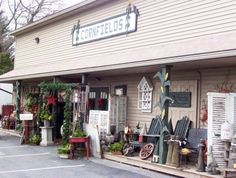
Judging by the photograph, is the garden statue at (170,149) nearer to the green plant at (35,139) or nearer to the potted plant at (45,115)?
the potted plant at (45,115)

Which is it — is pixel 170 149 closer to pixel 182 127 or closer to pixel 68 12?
pixel 182 127

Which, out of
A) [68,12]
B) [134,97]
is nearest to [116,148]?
[134,97]

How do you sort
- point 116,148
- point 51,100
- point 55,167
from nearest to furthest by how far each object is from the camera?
point 55,167
point 116,148
point 51,100

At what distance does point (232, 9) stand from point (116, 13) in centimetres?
535

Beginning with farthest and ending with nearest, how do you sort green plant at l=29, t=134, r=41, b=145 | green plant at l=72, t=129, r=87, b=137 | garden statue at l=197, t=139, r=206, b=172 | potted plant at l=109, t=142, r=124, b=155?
green plant at l=29, t=134, r=41, b=145, green plant at l=72, t=129, r=87, b=137, potted plant at l=109, t=142, r=124, b=155, garden statue at l=197, t=139, r=206, b=172

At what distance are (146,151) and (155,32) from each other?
3.66m

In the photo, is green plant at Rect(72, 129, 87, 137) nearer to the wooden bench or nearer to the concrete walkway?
the concrete walkway

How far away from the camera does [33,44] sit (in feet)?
66.4

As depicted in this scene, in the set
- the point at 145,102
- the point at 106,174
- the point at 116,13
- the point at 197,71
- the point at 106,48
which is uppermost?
the point at 116,13

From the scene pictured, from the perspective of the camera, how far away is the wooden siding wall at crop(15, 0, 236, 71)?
962cm

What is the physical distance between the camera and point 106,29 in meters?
14.4

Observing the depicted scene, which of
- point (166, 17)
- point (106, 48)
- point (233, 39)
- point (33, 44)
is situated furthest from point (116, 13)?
point (33, 44)

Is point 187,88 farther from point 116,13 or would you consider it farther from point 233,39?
point 116,13

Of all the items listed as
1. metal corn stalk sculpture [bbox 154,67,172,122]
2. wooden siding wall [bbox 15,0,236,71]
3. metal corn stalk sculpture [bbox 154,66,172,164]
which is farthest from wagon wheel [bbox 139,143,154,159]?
wooden siding wall [bbox 15,0,236,71]
